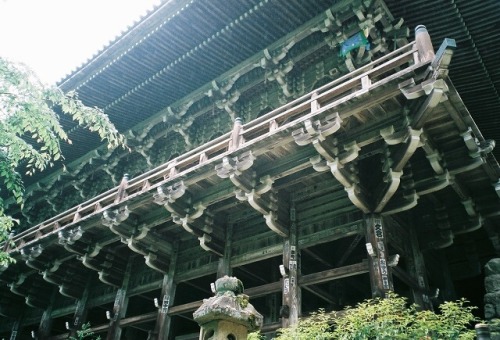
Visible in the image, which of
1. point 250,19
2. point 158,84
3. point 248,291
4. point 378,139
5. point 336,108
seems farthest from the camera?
point 158,84

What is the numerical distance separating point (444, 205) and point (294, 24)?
5.67 metres

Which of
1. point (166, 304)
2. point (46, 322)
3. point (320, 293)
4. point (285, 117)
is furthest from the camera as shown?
point (46, 322)

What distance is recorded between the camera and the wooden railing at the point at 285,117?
7711 millimetres

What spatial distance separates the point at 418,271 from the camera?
954 cm

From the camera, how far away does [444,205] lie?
9797 millimetres

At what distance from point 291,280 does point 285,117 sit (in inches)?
132

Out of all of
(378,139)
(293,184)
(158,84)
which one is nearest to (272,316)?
(293,184)

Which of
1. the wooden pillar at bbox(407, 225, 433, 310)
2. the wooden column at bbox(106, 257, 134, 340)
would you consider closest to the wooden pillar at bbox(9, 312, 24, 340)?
the wooden column at bbox(106, 257, 134, 340)

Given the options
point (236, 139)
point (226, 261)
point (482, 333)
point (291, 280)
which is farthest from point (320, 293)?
point (482, 333)

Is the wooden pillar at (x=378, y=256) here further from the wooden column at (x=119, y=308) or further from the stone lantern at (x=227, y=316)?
the wooden column at (x=119, y=308)

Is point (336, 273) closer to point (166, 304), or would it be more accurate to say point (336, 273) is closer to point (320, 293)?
point (320, 293)

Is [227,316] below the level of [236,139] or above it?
below

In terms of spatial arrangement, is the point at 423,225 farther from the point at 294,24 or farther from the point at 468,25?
the point at 294,24

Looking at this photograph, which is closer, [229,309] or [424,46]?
[229,309]
